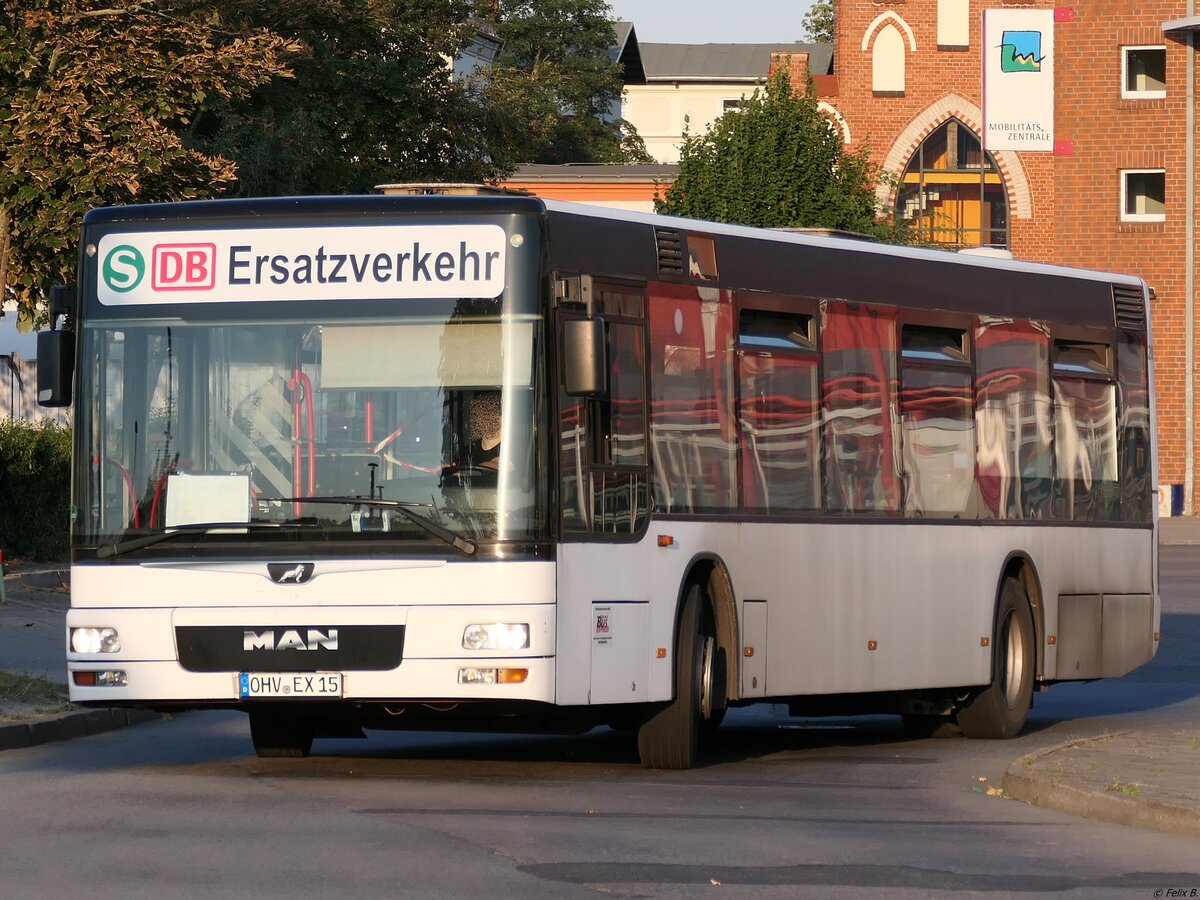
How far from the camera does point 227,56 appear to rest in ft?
81.0

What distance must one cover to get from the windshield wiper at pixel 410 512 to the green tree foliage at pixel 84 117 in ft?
40.8

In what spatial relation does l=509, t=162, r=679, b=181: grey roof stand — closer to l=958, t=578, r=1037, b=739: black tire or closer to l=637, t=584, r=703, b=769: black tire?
l=958, t=578, r=1037, b=739: black tire

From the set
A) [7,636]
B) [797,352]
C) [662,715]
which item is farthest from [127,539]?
[7,636]

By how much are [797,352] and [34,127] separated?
1249 cm

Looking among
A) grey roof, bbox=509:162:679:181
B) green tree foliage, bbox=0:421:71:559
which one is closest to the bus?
green tree foliage, bbox=0:421:71:559

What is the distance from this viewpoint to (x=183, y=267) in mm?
11484

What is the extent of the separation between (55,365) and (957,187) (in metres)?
49.6

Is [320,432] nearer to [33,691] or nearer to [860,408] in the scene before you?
[860,408]

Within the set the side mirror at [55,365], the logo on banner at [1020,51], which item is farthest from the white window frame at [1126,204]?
the side mirror at [55,365]

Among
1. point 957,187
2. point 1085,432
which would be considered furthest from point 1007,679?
point 957,187

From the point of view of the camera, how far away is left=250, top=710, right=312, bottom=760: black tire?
12719 millimetres

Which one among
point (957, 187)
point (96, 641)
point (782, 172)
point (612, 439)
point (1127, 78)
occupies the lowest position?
point (96, 641)

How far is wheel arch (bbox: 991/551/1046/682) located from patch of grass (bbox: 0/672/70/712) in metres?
6.17

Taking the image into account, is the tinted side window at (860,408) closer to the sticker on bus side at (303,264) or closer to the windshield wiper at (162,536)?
the sticker on bus side at (303,264)
